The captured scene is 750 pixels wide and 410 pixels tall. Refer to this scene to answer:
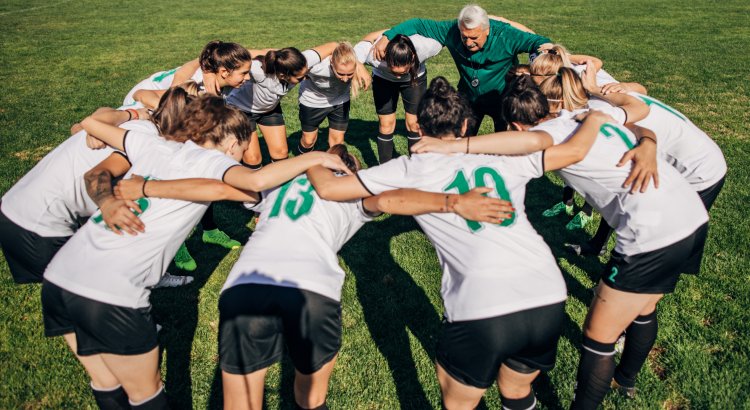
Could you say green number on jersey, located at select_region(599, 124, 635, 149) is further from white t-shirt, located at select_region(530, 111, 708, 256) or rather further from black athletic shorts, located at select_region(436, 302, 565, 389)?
black athletic shorts, located at select_region(436, 302, 565, 389)

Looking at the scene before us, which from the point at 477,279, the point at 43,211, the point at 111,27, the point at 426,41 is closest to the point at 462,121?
the point at 477,279

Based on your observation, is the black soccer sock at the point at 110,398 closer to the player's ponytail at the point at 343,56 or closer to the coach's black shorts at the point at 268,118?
the coach's black shorts at the point at 268,118

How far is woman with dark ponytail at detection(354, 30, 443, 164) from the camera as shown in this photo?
5.39m

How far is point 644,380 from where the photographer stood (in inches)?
137

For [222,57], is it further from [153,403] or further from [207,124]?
[153,403]

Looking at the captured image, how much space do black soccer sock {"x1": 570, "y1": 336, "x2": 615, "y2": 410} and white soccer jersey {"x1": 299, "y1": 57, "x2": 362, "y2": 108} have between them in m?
4.48

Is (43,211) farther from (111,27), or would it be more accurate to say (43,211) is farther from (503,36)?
(111,27)

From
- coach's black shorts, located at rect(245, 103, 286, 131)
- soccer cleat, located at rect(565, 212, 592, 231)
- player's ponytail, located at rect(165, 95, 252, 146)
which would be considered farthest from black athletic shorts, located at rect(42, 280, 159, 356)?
soccer cleat, located at rect(565, 212, 592, 231)

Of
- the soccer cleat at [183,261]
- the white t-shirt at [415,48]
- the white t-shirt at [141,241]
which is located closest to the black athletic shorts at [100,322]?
the white t-shirt at [141,241]

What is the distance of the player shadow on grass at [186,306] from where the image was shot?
3.64 m

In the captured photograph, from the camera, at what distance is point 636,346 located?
315cm

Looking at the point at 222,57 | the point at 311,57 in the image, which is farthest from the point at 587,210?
the point at 222,57

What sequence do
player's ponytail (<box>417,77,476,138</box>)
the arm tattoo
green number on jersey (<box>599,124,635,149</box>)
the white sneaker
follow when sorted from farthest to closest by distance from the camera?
the white sneaker
green number on jersey (<box>599,124,635,149</box>)
player's ponytail (<box>417,77,476,138</box>)
the arm tattoo

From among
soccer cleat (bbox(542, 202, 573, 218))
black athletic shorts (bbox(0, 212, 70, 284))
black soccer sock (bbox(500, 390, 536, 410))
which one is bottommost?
soccer cleat (bbox(542, 202, 573, 218))
